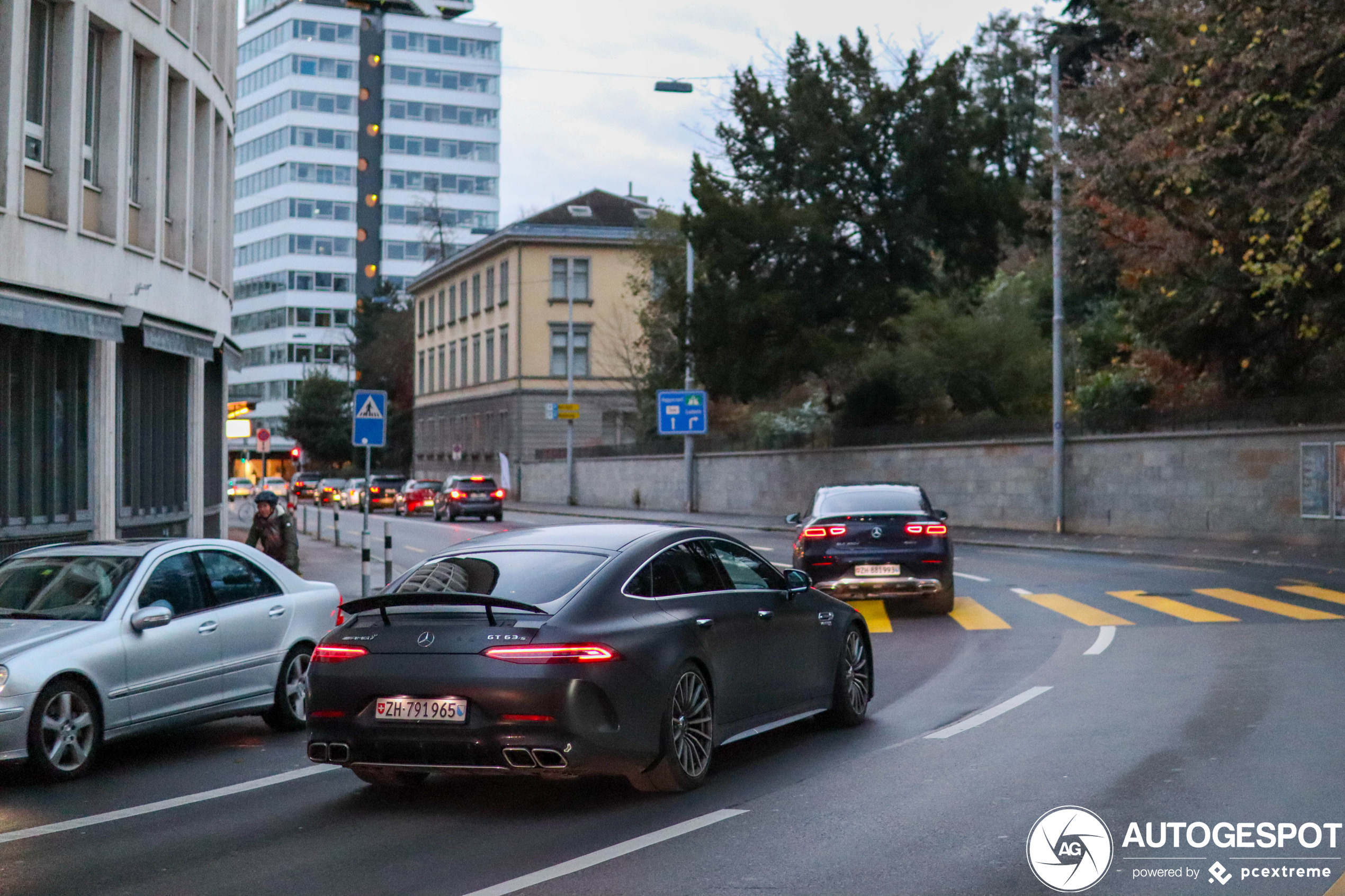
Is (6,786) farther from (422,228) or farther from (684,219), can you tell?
(422,228)

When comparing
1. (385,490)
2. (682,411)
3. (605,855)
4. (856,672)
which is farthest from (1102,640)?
(385,490)

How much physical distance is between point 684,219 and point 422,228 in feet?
234

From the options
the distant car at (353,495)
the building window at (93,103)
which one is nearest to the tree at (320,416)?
the distant car at (353,495)

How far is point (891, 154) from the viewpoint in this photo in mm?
41156

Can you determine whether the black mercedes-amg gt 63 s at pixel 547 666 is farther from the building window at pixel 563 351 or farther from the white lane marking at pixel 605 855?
the building window at pixel 563 351

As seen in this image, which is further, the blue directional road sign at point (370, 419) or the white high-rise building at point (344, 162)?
the white high-rise building at point (344, 162)

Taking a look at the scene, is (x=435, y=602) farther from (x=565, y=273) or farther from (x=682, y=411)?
(x=565, y=273)

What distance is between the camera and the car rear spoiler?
7430mm

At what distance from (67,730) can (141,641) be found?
762 millimetres

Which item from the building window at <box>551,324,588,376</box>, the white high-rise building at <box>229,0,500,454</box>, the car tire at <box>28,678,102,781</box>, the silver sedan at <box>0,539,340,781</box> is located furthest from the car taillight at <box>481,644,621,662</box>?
the white high-rise building at <box>229,0,500,454</box>

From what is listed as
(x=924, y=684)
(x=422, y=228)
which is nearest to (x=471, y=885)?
(x=924, y=684)

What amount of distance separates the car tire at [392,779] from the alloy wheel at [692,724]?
1.37m

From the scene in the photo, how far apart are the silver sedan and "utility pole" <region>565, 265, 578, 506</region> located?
51369 millimetres

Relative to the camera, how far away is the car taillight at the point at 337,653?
7543 millimetres
